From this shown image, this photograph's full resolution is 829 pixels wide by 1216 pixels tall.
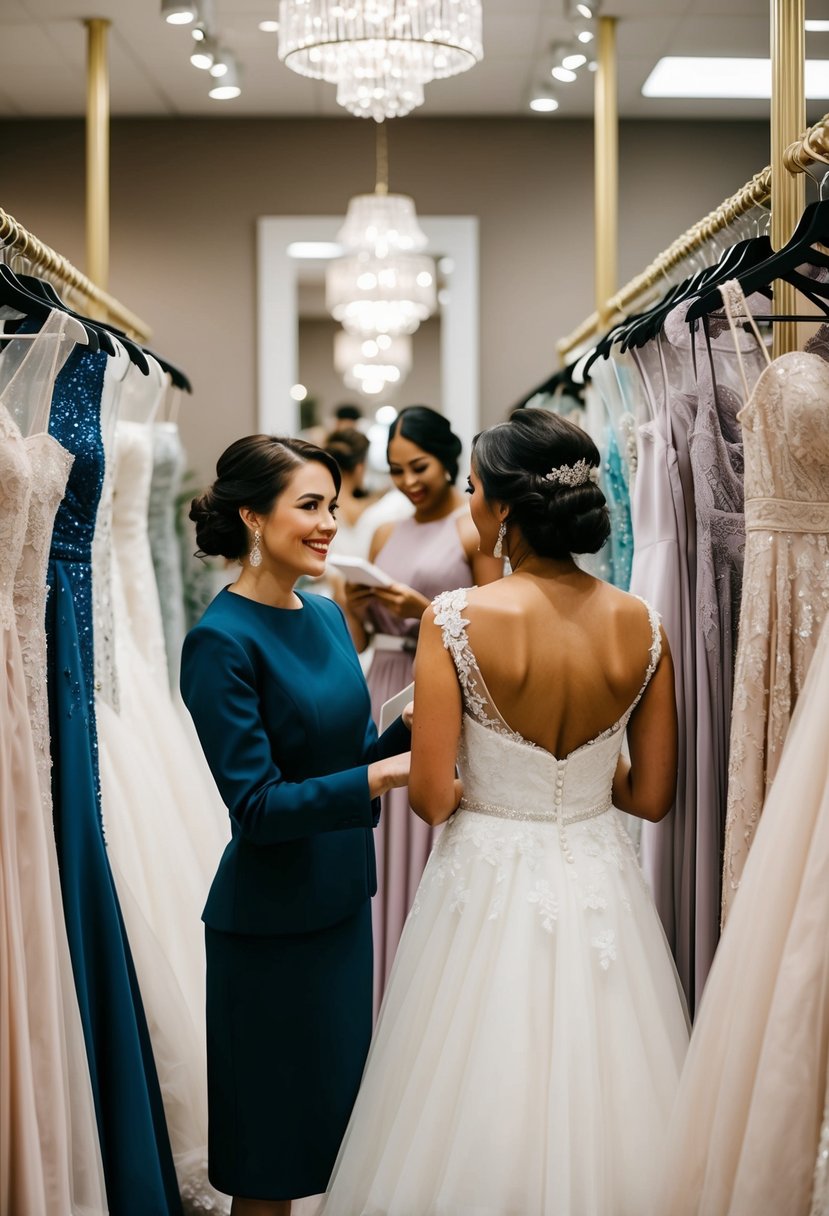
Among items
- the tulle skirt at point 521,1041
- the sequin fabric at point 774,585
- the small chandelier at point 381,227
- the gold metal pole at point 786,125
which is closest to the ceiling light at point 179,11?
the small chandelier at point 381,227

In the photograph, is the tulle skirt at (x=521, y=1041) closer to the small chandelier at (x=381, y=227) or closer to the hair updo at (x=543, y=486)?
the hair updo at (x=543, y=486)

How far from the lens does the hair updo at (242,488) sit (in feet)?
7.22

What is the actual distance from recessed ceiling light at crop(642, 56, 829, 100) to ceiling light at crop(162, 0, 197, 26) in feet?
6.07

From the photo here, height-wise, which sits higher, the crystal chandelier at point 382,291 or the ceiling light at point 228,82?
the ceiling light at point 228,82

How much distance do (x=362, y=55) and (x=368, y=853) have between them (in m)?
2.28

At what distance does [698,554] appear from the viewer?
231cm

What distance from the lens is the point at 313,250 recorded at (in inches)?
222

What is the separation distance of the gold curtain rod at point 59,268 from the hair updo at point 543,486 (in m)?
1.06

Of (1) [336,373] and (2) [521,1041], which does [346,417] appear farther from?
(2) [521,1041]

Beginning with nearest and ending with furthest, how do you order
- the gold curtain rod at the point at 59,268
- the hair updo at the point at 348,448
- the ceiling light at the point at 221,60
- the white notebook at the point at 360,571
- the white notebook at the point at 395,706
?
the white notebook at the point at 395,706 < the gold curtain rod at the point at 59,268 < the white notebook at the point at 360,571 < the ceiling light at the point at 221,60 < the hair updo at the point at 348,448

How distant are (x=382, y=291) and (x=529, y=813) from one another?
370 centimetres

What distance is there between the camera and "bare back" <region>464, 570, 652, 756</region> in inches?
75.7

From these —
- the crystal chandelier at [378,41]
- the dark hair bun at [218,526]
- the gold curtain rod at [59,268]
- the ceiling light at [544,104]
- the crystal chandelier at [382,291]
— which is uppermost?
the ceiling light at [544,104]

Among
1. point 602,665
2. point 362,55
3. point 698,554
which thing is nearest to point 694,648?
point 698,554
